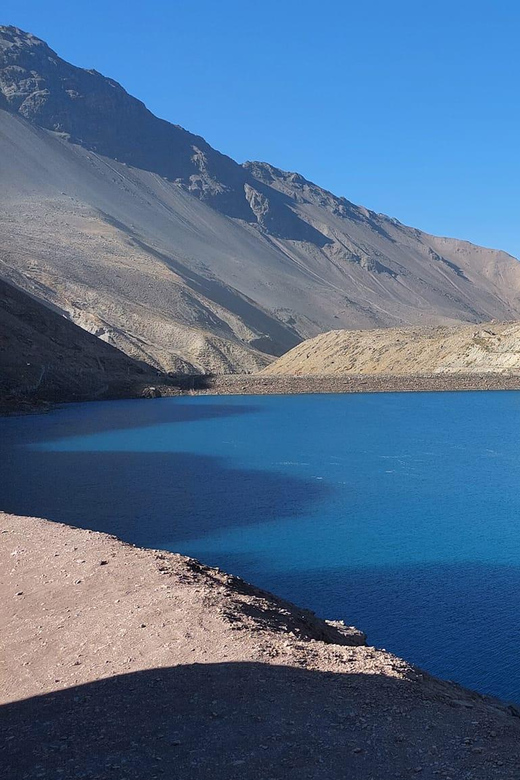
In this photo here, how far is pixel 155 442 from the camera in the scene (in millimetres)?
44406

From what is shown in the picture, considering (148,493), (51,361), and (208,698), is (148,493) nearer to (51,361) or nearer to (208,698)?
(208,698)

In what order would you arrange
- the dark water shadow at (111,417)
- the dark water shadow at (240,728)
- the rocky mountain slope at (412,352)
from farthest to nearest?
the rocky mountain slope at (412,352) → the dark water shadow at (111,417) → the dark water shadow at (240,728)

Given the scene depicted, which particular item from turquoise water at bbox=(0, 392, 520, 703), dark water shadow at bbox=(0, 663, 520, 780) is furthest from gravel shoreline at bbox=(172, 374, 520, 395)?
dark water shadow at bbox=(0, 663, 520, 780)

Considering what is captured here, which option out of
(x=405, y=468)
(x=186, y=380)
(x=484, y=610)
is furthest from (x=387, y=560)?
(x=186, y=380)

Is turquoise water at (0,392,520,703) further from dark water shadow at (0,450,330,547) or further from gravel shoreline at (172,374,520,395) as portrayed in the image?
gravel shoreline at (172,374,520,395)

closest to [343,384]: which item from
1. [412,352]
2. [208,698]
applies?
[412,352]

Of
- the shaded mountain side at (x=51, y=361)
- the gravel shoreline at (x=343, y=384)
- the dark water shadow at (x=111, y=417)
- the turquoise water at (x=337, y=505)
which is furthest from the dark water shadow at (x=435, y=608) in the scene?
the gravel shoreline at (x=343, y=384)

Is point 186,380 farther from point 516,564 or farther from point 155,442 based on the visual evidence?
point 516,564

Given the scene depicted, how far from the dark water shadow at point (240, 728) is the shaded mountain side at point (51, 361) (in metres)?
52.4

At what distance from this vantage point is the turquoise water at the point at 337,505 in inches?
588

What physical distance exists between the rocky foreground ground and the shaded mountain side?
4973 cm

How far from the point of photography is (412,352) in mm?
84188

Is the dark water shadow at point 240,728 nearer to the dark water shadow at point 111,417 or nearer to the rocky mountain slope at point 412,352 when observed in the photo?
the dark water shadow at point 111,417

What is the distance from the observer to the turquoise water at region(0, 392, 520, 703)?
14930 millimetres
